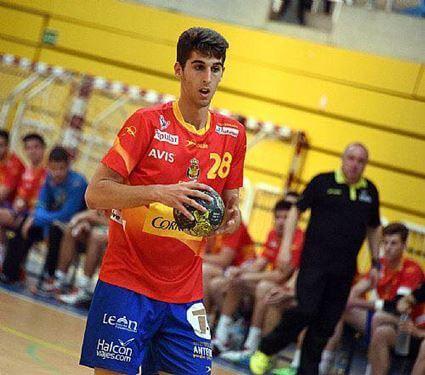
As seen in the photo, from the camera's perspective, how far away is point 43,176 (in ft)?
Answer: 38.4

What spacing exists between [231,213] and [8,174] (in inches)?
297

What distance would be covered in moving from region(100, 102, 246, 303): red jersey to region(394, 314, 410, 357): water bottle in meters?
4.63

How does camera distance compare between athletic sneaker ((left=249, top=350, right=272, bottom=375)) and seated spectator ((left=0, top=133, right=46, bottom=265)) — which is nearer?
athletic sneaker ((left=249, top=350, right=272, bottom=375))

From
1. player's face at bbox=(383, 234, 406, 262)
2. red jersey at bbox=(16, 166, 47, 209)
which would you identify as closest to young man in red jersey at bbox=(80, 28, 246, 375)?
player's face at bbox=(383, 234, 406, 262)

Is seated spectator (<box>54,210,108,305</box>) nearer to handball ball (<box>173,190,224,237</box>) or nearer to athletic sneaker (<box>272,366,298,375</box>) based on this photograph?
athletic sneaker (<box>272,366,298,375</box>)

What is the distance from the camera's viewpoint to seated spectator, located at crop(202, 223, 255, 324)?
10.2m

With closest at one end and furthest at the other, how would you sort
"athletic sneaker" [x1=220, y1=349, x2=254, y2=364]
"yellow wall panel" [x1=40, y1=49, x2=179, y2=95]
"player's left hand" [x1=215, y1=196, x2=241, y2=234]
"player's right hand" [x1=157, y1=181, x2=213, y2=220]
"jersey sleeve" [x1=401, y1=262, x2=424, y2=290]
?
"player's right hand" [x1=157, y1=181, x2=213, y2=220] → "player's left hand" [x1=215, y1=196, x2=241, y2=234] → "jersey sleeve" [x1=401, y1=262, x2=424, y2=290] → "athletic sneaker" [x1=220, y1=349, x2=254, y2=364] → "yellow wall panel" [x1=40, y1=49, x2=179, y2=95]

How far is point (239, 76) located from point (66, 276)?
3.24 m

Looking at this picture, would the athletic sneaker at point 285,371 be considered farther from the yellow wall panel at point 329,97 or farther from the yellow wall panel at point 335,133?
the yellow wall panel at point 329,97

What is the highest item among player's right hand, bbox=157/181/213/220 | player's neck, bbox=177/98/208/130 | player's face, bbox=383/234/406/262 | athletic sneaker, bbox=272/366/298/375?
player's neck, bbox=177/98/208/130

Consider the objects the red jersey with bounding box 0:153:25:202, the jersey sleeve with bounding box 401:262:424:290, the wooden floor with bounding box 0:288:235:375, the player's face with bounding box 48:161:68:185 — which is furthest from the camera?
the red jersey with bounding box 0:153:25:202

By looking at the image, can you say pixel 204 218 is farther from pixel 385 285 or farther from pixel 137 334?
pixel 385 285

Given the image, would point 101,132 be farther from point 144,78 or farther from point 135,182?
point 135,182

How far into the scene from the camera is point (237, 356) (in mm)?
9781
